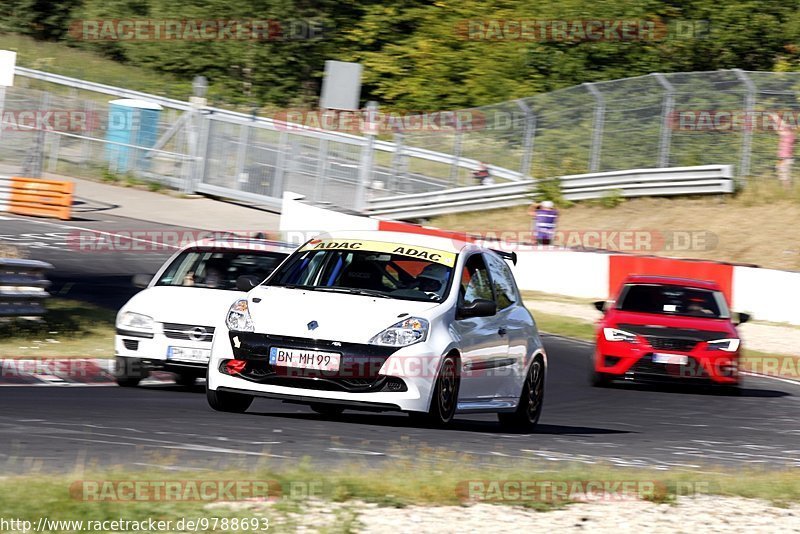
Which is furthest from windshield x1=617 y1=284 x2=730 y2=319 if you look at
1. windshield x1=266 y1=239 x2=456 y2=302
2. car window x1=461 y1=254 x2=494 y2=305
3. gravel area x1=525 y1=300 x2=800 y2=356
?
windshield x1=266 y1=239 x2=456 y2=302

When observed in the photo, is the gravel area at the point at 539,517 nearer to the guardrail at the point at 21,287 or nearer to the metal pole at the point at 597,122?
the guardrail at the point at 21,287

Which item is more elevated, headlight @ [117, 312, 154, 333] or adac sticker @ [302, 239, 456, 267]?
adac sticker @ [302, 239, 456, 267]

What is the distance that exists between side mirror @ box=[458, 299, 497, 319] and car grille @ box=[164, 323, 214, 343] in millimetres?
3033

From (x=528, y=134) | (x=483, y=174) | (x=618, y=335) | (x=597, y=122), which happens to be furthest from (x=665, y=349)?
(x=483, y=174)

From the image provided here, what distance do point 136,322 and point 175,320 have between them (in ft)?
1.26

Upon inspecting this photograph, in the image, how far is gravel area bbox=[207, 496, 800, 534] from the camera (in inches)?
237

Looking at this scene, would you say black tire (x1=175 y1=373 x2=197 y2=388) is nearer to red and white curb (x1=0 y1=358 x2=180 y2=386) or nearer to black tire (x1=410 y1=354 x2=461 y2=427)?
red and white curb (x1=0 y1=358 x2=180 y2=386)

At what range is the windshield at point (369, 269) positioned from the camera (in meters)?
10.3

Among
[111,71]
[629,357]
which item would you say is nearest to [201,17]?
[111,71]

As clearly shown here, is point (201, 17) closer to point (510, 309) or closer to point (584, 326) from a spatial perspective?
point (584, 326)

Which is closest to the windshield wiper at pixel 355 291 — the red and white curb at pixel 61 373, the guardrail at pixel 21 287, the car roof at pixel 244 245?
the red and white curb at pixel 61 373

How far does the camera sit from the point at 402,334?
9484 mm

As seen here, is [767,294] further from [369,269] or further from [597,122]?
[369,269]

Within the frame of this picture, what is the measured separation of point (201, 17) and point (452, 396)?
135 ft
